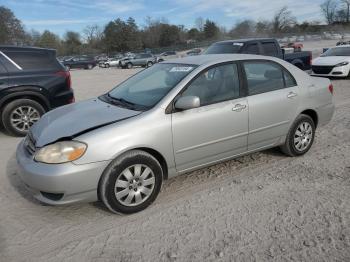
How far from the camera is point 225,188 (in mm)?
4125

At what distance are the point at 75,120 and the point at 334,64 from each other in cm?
1177

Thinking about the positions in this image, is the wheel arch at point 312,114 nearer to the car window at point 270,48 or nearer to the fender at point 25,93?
the fender at point 25,93

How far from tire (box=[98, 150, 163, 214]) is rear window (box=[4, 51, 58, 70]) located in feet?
14.1

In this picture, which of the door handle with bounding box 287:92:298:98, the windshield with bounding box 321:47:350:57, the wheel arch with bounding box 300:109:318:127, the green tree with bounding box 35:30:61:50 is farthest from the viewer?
the green tree with bounding box 35:30:61:50

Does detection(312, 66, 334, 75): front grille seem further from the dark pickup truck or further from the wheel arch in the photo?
the wheel arch

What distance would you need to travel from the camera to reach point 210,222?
11.2 ft

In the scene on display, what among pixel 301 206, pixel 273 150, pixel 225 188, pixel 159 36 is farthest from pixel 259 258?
pixel 159 36

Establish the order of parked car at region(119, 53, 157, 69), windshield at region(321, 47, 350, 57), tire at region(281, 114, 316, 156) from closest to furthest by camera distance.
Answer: tire at region(281, 114, 316, 156) → windshield at region(321, 47, 350, 57) → parked car at region(119, 53, 157, 69)

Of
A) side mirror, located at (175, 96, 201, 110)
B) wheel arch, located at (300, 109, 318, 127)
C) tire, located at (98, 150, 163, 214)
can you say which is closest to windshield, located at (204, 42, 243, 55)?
wheel arch, located at (300, 109, 318, 127)

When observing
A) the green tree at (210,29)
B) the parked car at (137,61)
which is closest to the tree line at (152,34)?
the green tree at (210,29)

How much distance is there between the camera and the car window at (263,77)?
4398mm

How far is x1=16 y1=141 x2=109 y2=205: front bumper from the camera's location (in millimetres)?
3230

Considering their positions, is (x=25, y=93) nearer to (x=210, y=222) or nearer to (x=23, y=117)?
(x=23, y=117)

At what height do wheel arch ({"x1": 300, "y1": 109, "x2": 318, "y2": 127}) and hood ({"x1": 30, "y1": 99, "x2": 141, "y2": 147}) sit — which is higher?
hood ({"x1": 30, "y1": 99, "x2": 141, "y2": 147})
